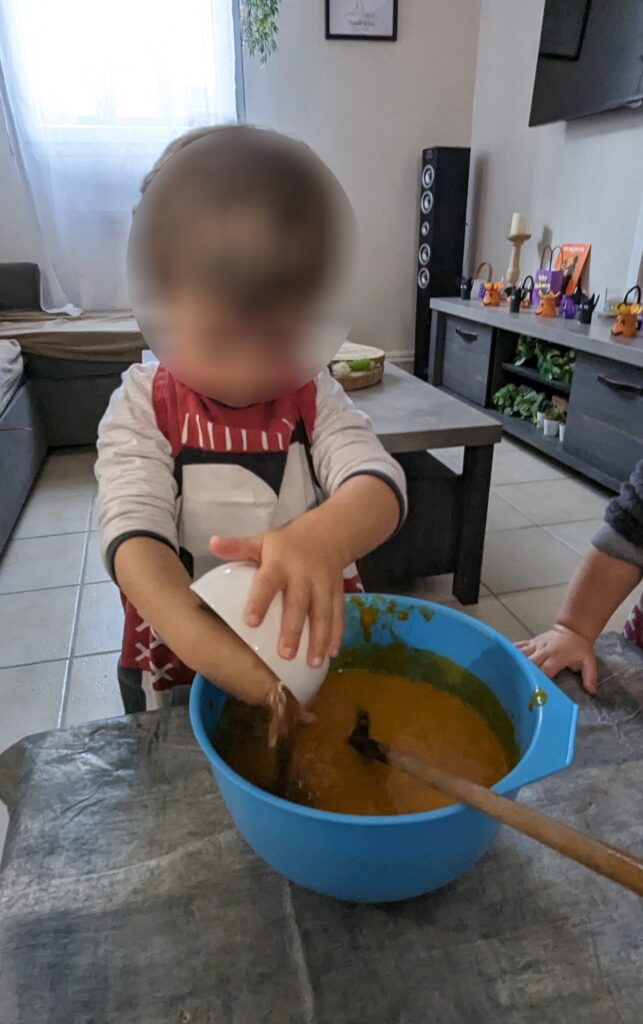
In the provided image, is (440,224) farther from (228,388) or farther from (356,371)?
(228,388)

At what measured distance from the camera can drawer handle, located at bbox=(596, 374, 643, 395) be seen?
1.79m

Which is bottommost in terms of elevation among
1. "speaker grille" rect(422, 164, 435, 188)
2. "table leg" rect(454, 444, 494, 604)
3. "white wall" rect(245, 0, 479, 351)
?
"table leg" rect(454, 444, 494, 604)

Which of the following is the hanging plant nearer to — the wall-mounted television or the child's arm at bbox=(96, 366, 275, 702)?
the wall-mounted television

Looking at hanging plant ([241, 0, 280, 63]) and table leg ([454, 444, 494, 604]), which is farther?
hanging plant ([241, 0, 280, 63])

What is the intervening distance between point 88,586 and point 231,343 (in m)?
1.33

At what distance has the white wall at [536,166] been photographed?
2.26 m

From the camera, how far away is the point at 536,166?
2.69m

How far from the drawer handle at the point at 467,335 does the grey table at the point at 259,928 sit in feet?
7.94

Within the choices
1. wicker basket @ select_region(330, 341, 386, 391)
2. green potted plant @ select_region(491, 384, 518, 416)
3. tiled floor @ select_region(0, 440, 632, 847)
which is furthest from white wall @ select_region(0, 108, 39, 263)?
green potted plant @ select_region(491, 384, 518, 416)

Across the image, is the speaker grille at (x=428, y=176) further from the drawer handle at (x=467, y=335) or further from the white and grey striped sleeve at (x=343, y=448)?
the white and grey striped sleeve at (x=343, y=448)

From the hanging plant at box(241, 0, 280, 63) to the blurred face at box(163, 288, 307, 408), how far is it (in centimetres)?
273

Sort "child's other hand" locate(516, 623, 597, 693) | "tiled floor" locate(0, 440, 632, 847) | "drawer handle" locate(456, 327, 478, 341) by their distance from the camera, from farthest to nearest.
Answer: "drawer handle" locate(456, 327, 478, 341)
"tiled floor" locate(0, 440, 632, 847)
"child's other hand" locate(516, 623, 597, 693)

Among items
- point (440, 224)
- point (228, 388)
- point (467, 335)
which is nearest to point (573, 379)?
point (467, 335)

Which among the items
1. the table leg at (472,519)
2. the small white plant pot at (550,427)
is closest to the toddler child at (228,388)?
the table leg at (472,519)
